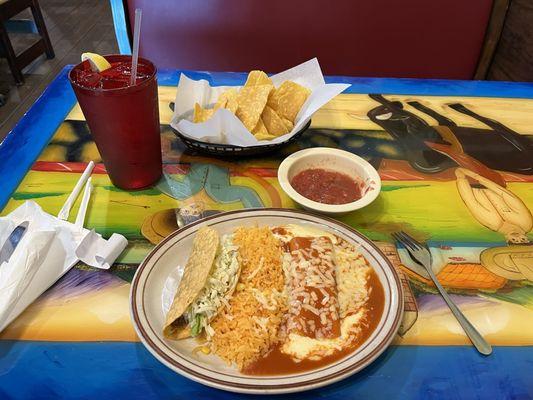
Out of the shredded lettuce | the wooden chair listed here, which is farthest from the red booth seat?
the wooden chair

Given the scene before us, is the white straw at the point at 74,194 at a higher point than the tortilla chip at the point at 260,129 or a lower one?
lower

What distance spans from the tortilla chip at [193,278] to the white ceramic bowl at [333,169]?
293mm

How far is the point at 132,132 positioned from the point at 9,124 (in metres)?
3.16

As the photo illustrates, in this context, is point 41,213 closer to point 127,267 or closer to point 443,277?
point 127,267

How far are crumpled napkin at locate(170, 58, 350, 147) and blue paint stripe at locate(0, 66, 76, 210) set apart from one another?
0.48 meters

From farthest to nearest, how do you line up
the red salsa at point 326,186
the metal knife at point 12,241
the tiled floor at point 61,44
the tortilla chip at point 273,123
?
the tiled floor at point 61,44 → the tortilla chip at point 273,123 → the red salsa at point 326,186 → the metal knife at point 12,241

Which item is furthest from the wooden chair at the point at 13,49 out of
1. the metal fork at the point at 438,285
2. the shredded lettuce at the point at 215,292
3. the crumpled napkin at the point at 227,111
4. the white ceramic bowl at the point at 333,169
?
the metal fork at the point at 438,285

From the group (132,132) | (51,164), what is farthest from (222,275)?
(51,164)

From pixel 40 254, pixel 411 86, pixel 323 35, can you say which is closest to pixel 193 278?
pixel 40 254

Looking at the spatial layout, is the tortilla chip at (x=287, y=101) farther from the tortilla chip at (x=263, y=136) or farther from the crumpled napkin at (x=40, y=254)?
the crumpled napkin at (x=40, y=254)

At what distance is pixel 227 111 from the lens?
1.37 meters

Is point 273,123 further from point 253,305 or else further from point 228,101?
point 253,305

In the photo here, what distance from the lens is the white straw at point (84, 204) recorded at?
3.94 ft

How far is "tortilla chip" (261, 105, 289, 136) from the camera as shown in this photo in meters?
1.54
